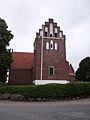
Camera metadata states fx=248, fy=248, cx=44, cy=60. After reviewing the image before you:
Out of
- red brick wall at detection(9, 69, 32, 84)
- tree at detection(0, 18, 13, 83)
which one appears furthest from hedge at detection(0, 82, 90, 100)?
red brick wall at detection(9, 69, 32, 84)

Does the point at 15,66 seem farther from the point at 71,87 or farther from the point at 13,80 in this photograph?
the point at 71,87

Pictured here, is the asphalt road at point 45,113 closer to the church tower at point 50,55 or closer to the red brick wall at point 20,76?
the church tower at point 50,55

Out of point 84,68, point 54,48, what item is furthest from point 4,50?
point 84,68

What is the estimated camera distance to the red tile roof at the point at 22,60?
5162cm

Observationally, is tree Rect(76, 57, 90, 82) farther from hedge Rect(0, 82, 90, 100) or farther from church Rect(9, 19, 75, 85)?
hedge Rect(0, 82, 90, 100)

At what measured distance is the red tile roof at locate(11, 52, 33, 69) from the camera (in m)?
51.6

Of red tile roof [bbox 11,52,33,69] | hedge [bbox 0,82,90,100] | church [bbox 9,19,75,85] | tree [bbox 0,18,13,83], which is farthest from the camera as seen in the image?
red tile roof [bbox 11,52,33,69]

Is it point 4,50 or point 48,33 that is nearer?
point 4,50

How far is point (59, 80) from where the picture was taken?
4178 centimetres

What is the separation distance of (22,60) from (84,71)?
1459cm

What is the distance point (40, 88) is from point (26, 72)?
931 inches

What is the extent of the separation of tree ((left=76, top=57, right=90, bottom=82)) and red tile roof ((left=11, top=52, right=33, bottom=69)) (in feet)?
40.2

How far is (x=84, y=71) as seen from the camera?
186 ft

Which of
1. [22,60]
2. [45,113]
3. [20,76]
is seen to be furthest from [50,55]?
[45,113]
